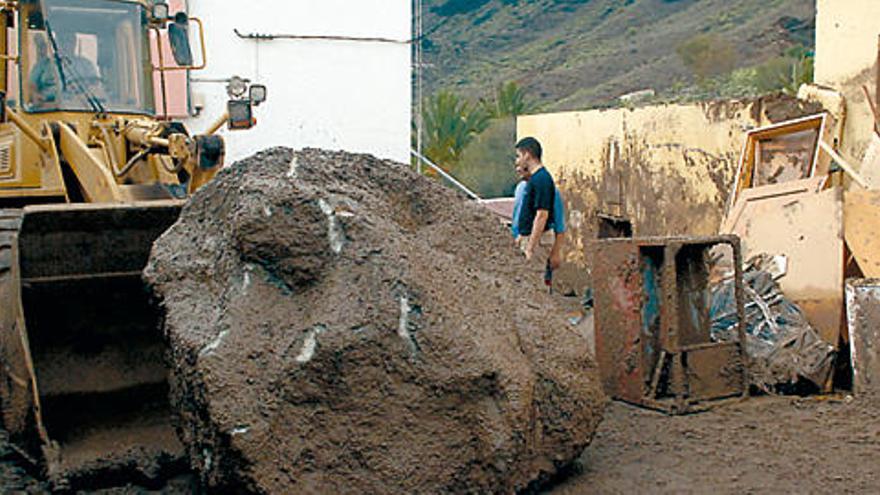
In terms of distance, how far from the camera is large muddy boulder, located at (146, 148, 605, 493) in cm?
428

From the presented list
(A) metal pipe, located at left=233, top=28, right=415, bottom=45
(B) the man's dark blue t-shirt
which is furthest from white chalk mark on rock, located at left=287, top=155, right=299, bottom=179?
(A) metal pipe, located at left=233, top=28, right=415, bottom=45

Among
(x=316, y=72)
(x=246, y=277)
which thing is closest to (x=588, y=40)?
(x=316, y=72)

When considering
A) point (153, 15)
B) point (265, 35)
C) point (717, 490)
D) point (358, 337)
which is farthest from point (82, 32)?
point (265, 35)

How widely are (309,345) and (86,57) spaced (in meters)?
4.11

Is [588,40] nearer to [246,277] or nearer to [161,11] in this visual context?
[161,11]

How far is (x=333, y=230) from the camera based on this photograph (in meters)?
4.75

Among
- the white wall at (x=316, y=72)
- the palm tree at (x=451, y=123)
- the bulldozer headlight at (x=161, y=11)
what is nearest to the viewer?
the bulldozer headlight at (x=161, y=11)

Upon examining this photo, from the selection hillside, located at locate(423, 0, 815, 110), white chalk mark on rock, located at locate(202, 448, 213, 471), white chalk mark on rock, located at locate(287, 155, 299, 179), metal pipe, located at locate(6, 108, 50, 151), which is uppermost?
hillside, located at locate(423, 0, 815, 110)

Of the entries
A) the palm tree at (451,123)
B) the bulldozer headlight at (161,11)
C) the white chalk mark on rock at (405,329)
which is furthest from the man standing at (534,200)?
the palm tree at (451,123)

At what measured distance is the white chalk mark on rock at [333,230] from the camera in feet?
15.4

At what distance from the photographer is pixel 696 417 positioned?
6258mm

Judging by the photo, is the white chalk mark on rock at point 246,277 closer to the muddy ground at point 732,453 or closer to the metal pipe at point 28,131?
the muddy ground at point 732,453

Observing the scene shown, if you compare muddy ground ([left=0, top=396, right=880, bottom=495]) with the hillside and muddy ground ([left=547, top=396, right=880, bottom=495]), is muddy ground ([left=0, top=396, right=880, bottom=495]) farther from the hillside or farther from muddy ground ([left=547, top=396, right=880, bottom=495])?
the hillside

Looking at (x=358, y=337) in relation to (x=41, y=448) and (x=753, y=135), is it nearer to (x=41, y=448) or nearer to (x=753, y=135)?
(x=41, y=448)
